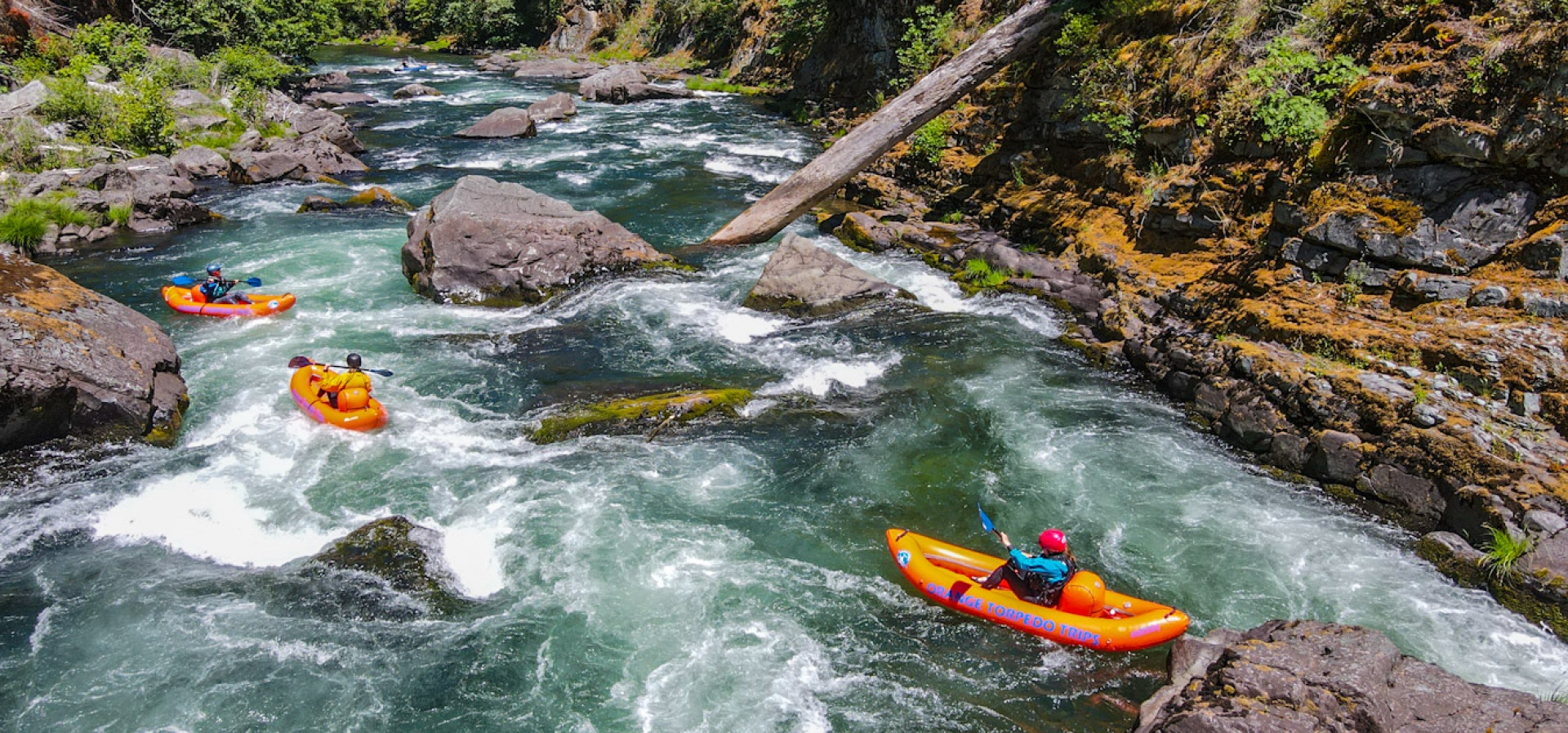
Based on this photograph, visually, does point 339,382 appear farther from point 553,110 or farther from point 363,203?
point 553,110

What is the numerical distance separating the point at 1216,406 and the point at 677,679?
22.5ft

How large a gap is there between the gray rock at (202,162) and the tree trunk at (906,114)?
13.9 m

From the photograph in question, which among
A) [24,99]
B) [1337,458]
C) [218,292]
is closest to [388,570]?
[218,292]

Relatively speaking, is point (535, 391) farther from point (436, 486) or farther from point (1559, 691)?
point (1559, 691)

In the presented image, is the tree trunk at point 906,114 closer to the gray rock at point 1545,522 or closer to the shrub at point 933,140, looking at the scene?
the shrub at point 933,140

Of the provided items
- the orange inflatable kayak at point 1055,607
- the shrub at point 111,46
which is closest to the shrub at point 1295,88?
the orange inflatable kayak at point 1055,607

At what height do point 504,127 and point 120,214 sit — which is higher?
point 504,127

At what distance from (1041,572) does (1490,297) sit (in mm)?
5433

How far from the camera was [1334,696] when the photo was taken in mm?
4977

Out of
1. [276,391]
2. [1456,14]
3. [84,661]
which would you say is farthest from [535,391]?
[1456,14]

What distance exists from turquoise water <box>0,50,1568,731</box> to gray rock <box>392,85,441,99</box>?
72.9 ft

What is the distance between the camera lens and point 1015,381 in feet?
35.0

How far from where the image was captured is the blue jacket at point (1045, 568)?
6812 mm

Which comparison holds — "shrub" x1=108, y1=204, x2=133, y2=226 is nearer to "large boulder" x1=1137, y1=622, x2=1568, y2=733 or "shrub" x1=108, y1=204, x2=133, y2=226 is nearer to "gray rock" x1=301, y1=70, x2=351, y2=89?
"gray rock" x1=301, y1=70, x2=351, y2=89
